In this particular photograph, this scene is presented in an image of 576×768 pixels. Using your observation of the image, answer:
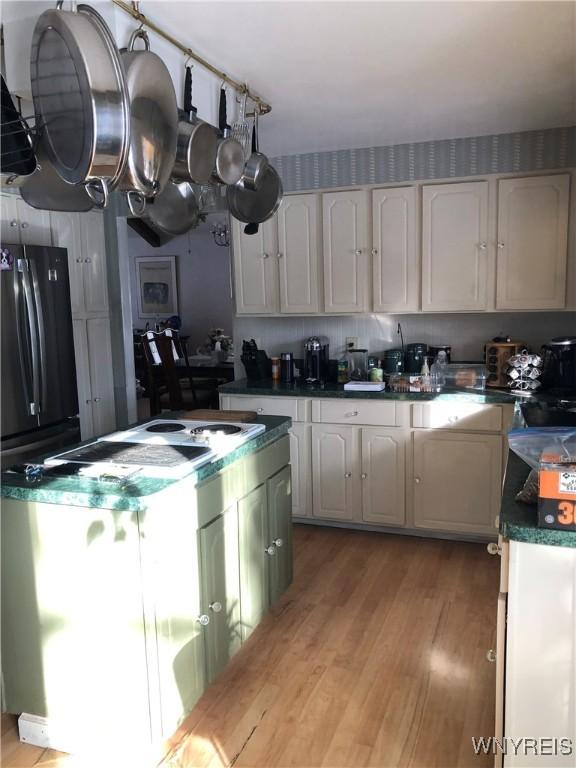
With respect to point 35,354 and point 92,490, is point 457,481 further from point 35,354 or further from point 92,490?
point 35,354

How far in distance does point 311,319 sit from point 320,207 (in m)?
0.76

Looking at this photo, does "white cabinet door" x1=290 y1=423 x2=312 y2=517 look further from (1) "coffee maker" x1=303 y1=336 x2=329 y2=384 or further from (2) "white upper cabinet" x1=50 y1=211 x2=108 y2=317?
(2) "white upper cabinet" x1=50 y1=211 x2=108 y2=317

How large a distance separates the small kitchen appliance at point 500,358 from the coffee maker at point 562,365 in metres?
0.27

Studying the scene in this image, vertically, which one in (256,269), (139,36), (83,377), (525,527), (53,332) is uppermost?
(139,36)

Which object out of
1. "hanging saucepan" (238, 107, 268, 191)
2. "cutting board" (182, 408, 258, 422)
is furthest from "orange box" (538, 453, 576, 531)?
"hanging saucepan" (238, 107, 268, 191)

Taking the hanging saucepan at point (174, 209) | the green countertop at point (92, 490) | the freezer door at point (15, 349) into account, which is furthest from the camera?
the freezer door at point (15, 349)

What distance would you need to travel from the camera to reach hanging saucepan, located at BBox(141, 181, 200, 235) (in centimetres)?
255

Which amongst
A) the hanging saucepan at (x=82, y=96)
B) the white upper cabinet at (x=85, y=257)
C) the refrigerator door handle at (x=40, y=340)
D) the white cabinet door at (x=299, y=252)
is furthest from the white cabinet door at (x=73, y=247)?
the hanging saucepan at (x=82, y=96)

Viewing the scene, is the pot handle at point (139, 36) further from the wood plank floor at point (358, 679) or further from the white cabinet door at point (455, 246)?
the wood plank floor at point (358, 679)

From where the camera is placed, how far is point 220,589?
225 centimetres

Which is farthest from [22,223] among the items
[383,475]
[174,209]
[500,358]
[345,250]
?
[500,358]

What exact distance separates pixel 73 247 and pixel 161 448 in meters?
2.15

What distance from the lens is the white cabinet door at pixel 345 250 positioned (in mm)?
3854

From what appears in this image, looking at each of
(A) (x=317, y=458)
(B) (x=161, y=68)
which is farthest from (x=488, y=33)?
(A) (x=317, y=458)
